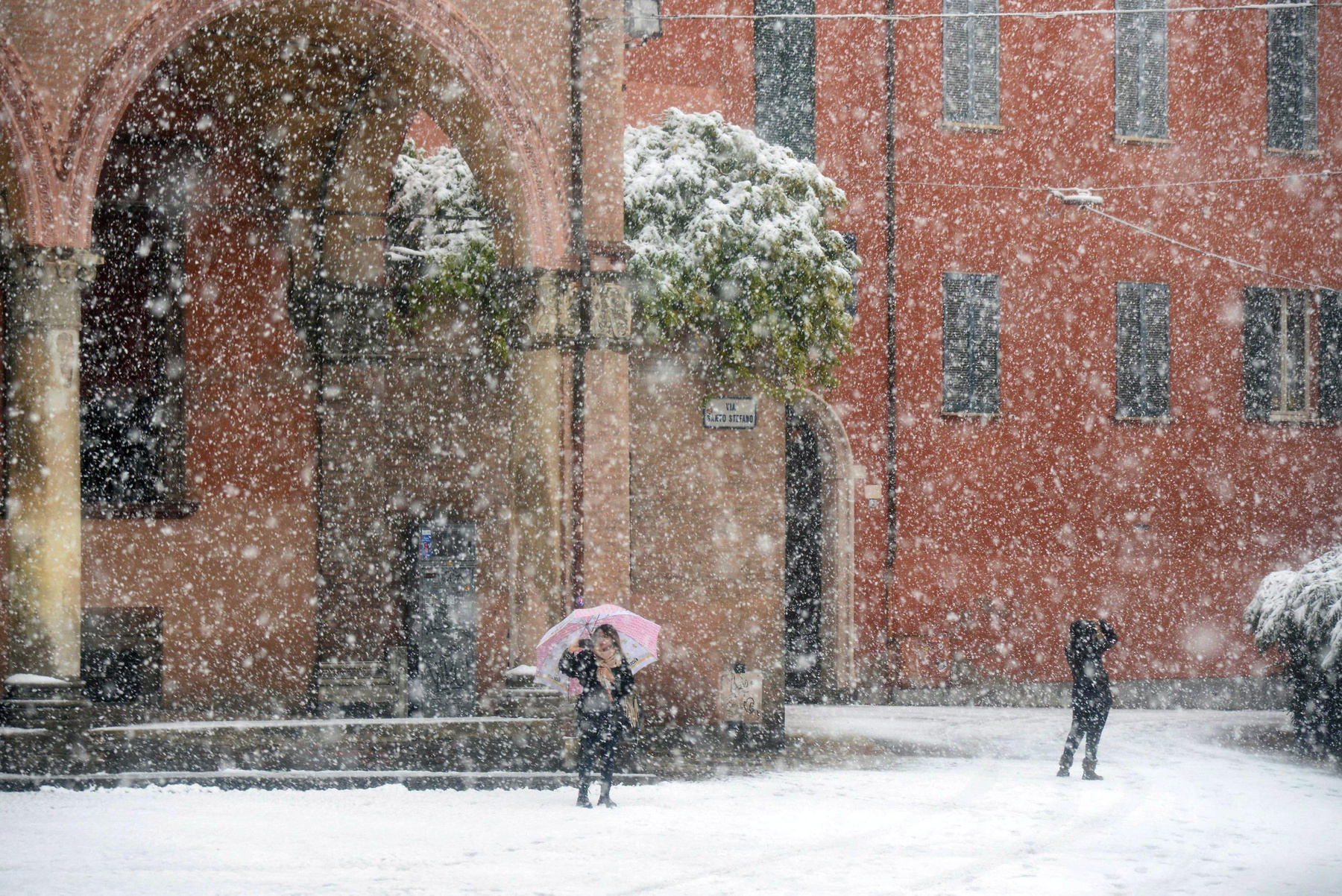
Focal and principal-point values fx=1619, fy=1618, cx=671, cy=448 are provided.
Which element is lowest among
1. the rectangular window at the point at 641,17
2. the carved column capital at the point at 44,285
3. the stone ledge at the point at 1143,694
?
the stone ledge at the point at 1143,694

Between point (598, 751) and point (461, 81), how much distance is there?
17.3 feet

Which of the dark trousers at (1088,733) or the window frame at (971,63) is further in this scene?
the window frame at (971,63)

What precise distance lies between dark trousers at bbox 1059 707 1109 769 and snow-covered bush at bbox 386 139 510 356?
592 cm

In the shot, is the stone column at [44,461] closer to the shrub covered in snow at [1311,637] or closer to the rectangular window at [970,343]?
the shrub covered in snow at [1311,637]

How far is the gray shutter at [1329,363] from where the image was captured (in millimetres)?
23266

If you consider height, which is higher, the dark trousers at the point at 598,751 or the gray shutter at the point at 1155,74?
the gray shutter at the point at 1155,74

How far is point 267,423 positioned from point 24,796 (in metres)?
4.71

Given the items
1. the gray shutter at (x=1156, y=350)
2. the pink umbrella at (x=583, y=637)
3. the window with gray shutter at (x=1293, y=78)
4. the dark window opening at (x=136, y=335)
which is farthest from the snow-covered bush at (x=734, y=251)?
the window with gray shutter at (x=1293, y=78)

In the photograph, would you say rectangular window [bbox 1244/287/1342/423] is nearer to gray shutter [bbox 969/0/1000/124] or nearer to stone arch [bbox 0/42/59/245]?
gray shutter [bbox 969/0/1000/124]

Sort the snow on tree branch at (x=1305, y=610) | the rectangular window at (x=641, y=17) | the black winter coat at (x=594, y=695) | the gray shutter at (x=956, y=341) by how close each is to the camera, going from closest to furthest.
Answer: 1. the black winter coat at (x=594, y=695)
2. the rectangular window at (x=641, y=17)
3. the snow on tree branch at (x=1305, y=610)
4. the gray shutter at (x=956, y=341)

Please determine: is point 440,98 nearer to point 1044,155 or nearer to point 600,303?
point 600,303

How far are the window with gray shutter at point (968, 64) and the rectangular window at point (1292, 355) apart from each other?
4.91m

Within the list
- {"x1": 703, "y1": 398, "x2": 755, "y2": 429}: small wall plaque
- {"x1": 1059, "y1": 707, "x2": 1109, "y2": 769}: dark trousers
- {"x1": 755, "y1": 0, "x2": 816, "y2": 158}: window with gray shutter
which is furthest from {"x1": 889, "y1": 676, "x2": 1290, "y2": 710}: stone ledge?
{"x1": 755, "y1": 0, "x2": 816, "y2": 158}: window with gray shutter

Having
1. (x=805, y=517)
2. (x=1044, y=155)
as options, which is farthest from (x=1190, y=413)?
(x=805, y=517)
